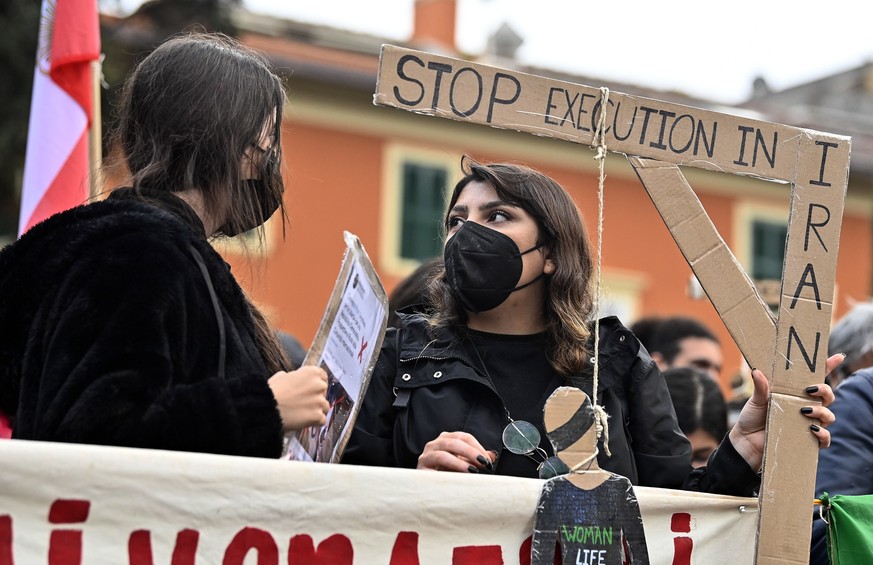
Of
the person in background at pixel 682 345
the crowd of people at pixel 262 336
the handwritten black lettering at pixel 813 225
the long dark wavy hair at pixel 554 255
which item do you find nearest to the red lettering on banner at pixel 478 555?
the crowd of people at pixel 262 336

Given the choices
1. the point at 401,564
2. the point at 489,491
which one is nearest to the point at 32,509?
the point at 401,564

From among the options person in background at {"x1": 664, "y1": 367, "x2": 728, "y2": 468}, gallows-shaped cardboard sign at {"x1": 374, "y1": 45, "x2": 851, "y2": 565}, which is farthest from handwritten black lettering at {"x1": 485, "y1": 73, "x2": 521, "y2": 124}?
person in background at {"x1": 664, "y1": 367, "x2": 728, "y2": 468}

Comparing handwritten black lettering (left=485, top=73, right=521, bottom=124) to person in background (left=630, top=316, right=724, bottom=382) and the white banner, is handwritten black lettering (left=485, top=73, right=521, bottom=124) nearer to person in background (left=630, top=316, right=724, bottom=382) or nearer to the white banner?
the white banner

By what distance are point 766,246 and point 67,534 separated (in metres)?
22.4

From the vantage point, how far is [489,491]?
2.60 metres

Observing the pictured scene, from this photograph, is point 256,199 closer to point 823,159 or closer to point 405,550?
point 405,550

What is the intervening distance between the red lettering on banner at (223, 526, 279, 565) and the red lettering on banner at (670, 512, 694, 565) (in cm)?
95

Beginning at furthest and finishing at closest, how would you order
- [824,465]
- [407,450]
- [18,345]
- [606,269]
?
[606,269], [824,465], [407,450], [18,345]

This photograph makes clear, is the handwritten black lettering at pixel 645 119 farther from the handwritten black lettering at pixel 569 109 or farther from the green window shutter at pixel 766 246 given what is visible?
the green window shutter at pixel 766 246

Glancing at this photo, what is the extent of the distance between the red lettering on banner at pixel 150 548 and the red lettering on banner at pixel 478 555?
0.56 meters

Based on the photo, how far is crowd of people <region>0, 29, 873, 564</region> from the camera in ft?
7.45

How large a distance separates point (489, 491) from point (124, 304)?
2.86 feet

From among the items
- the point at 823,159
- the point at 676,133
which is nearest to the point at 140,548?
the point at 676,133

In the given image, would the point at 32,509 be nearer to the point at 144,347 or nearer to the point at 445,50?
the point at 144,347
